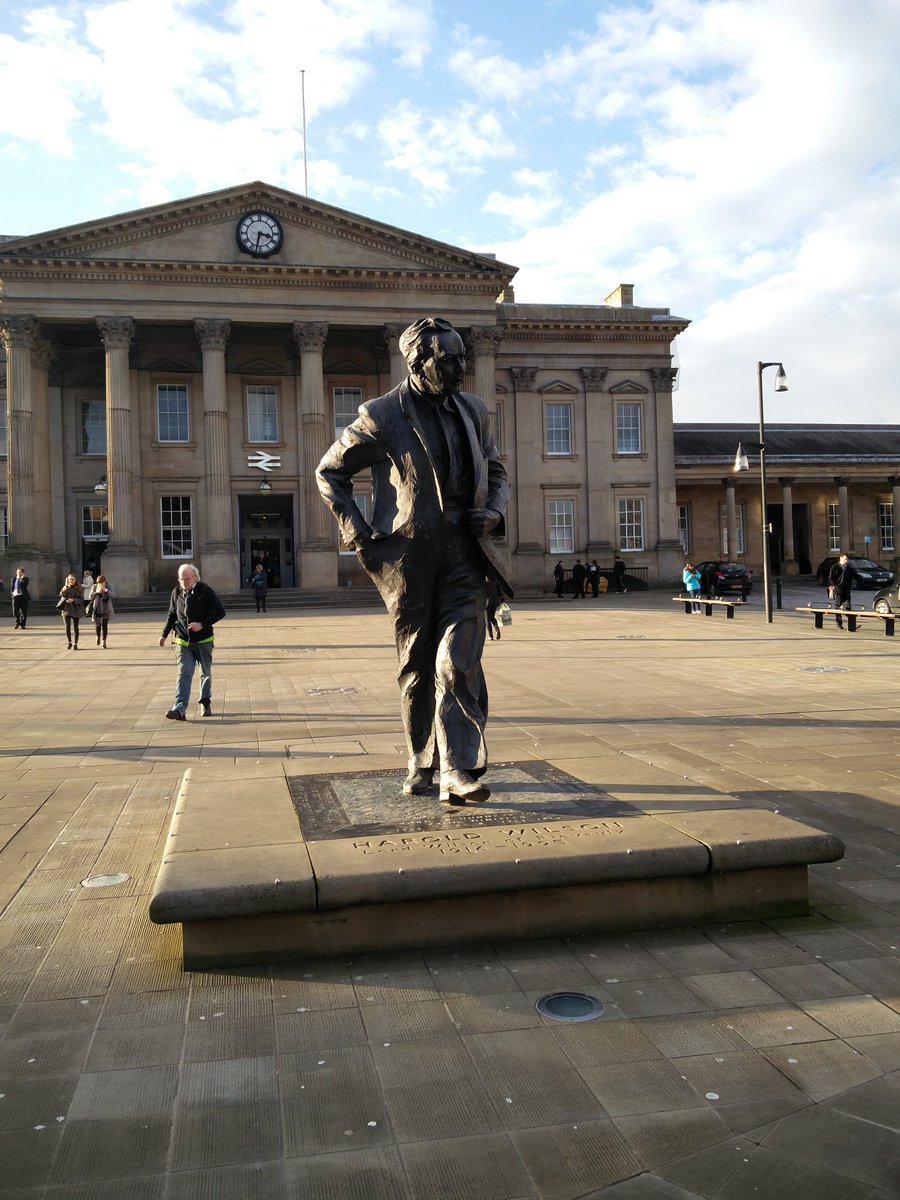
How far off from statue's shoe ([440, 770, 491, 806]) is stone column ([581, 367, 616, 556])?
1744 inches

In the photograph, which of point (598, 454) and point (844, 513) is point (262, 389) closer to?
point (598, 454)

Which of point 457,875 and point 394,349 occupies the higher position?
point 394,349

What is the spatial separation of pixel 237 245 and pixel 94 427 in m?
10.3

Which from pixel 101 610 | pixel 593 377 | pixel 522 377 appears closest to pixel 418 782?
pixel 101 610

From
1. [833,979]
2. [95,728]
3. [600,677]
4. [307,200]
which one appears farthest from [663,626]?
[307,200]

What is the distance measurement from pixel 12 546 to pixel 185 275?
1292 centimetres

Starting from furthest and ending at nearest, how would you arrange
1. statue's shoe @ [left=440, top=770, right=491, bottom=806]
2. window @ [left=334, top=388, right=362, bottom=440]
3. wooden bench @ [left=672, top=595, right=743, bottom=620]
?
window @ [left=334, top=388, right=362, bottom=440], wooden bench @ [left=672, top=595, right=743, bottom=620], statue's shoe @ [left=440, top=770, right=491, bottom=806]

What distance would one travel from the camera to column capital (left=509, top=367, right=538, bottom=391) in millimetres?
48250

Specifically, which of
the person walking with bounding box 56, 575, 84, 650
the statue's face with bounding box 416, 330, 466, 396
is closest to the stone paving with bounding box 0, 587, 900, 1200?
the statue's face with bounding box 416, 330, 466, 396

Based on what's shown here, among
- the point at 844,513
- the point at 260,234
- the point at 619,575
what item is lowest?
the point at 619,575

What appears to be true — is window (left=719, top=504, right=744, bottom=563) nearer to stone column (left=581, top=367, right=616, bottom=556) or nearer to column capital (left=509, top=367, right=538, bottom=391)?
stone column (left=581, top=367, right=616, bottom=556)

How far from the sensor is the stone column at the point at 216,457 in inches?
1576

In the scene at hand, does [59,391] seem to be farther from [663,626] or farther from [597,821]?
[597,821]

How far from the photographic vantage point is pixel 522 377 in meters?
48.3
